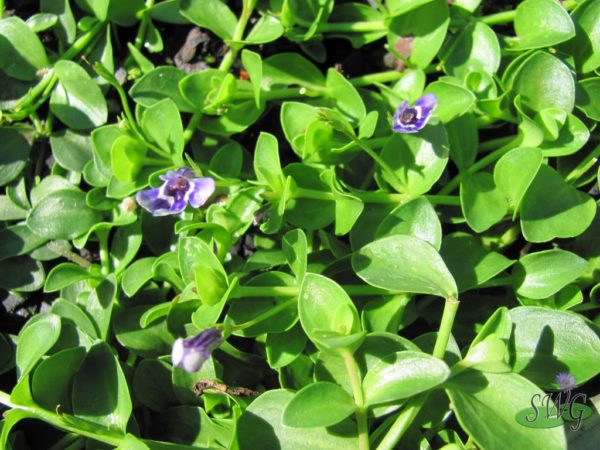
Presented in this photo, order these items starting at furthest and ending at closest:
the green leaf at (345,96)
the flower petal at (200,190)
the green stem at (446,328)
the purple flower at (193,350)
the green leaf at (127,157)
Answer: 1. the green leaf at (345,96)
2. the green leaf at (127,157)
3. the flower petal at (200,190)
4. the green stem at (446,328)
5. the purple flower at (193,350)

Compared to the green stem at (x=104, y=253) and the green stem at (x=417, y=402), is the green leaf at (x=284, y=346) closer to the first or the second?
the green stem at (x=417, y=402)

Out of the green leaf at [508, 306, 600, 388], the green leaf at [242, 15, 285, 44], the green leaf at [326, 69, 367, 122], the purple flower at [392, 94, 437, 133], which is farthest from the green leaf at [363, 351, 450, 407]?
the green leaf at [242, 15, 285, 44]

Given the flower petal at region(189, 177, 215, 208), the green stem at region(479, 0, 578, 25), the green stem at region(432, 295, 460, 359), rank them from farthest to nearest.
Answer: the green stem at region(479, 0, 578, 25) → the flower petal at region(189, 177, 215, 208) → the green stem at region(432, 295, 460, 359)

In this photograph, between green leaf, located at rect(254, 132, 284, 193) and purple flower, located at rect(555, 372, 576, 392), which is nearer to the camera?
purple flower, located at rect(555, 372, 576, 392)

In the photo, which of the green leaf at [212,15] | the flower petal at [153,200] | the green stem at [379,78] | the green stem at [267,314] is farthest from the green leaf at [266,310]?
the green leaf at [212,15]

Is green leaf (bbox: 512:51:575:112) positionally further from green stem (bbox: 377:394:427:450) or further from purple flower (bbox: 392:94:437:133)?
green stem (bbox: 377:394:427:450)

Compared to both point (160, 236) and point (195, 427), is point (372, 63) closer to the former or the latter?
point (160, 236)

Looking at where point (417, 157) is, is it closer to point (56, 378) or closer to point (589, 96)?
point (589, 96)

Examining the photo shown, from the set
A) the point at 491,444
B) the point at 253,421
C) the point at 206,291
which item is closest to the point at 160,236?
the point at 206,291
